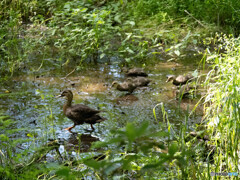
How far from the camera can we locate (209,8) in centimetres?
1067

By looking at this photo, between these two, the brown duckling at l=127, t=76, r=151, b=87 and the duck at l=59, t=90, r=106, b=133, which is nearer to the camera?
the duck at l=59, t=90, r=106, b=133

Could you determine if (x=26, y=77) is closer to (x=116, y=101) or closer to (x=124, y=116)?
(x=116, y=101)

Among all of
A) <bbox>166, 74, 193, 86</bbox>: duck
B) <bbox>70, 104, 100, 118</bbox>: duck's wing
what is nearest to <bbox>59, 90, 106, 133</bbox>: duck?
<bbox>70, 104, 100, 118</bbox>: duck's wing

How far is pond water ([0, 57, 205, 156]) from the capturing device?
587cm

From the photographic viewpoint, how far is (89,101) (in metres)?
7.09

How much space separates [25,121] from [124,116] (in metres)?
1.66

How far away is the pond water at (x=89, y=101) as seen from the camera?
5.87 m

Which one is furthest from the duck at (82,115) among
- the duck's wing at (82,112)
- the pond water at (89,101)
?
the pond water at (89,101)

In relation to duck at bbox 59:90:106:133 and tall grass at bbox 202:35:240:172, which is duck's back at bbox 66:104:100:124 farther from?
tall grass at bbox 202:35:240:172

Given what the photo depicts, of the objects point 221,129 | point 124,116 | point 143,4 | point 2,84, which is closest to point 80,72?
point 2,84

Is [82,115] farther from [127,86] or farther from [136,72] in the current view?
[136,72]

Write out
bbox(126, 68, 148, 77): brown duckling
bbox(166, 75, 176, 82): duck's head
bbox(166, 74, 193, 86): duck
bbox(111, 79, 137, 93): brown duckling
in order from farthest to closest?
bbox(126, 68, 148, 77): brown duckling
bbox(166, 75, 176, 82): duck's head
bbox(166, 74, 193, 86): duck
bbox(111, 79, 137, 93): brown duckling

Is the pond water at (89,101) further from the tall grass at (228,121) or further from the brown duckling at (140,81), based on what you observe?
the tall grass at (228,121)

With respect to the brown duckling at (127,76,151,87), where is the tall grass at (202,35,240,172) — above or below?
above
